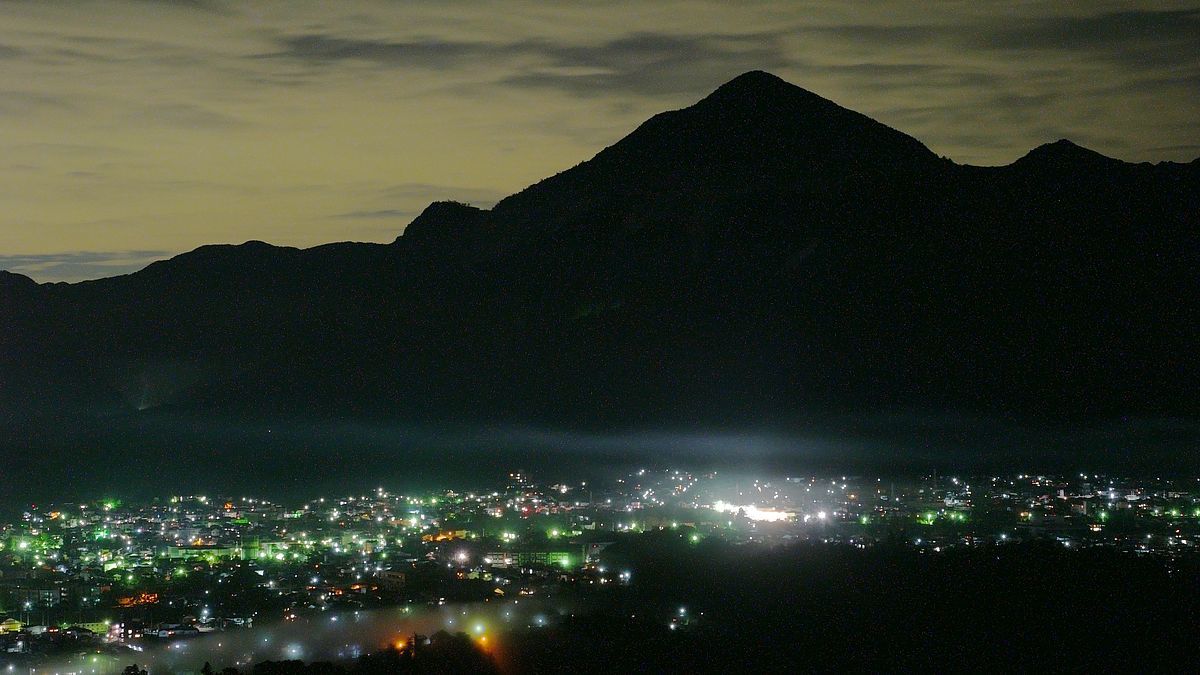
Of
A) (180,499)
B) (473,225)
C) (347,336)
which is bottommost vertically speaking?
(180,499)

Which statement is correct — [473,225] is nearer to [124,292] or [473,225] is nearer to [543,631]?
[124,292]

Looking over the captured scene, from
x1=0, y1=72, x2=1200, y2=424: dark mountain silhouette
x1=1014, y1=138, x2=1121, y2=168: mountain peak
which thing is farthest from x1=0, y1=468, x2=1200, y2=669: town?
x1=1014, y1=138, x2=1121, y2=168: mountain peak

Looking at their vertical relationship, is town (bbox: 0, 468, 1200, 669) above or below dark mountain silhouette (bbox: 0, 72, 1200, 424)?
below

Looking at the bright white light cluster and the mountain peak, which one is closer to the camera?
the bright white light cluster

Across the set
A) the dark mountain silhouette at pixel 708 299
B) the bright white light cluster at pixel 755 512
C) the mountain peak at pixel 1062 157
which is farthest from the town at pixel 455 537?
the mountain peak at pixel 1062 157

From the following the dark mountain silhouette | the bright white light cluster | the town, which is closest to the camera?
the town

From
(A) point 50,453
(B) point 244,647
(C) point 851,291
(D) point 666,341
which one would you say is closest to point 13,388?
(A) point 50,453

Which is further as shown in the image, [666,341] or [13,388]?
→ [13,388]

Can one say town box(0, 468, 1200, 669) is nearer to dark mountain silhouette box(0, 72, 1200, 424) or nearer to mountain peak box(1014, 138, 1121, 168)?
dark mountain silhouette box(0, 72, 1200, 424)

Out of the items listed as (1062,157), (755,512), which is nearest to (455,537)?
(755,512)
